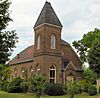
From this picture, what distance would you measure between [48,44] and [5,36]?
21.1 meters

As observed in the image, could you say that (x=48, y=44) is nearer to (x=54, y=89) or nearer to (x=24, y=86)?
(x=54, y=89)

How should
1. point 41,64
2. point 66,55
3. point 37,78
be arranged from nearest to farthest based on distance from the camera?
1. point 37,78
2. point 41,64
3. point 66,55

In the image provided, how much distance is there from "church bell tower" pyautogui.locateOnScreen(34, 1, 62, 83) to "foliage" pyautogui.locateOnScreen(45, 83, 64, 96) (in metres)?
2.84

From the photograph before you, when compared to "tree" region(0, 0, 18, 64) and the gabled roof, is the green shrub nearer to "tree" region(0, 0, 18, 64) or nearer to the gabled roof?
the gabled roof

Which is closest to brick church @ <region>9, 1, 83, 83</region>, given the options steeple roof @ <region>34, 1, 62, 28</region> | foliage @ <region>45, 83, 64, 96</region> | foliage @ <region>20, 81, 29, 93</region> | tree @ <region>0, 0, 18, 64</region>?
steeple roof @ <region>34, 1, 62, 28</region>

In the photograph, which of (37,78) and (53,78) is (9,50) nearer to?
(37,78)

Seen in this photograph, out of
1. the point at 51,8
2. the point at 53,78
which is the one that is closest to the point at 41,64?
the point at 53,78

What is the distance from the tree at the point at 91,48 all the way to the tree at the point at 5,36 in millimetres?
Answer: 24328

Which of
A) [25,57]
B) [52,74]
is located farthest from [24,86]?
[25,57]

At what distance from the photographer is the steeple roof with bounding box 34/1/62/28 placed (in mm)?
41019

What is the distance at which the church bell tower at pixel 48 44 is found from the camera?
130 feet

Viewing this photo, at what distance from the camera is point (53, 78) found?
40.3m

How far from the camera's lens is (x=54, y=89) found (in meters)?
36.2

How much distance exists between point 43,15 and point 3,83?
1376 centimetres
